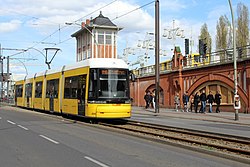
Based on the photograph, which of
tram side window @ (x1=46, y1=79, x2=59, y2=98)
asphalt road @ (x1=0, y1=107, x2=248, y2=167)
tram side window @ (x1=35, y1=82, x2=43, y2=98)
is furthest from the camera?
tram side window @ (x1=35, y1=82, x2=43, y2=98)

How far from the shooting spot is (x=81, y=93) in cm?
2078

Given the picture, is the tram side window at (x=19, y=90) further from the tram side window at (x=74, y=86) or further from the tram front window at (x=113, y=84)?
the tram front window at (x=113, y=84)

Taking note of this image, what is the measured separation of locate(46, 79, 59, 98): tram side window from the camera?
2625 cm

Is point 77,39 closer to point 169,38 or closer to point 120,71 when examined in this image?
point 169,38

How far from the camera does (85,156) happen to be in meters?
10.1

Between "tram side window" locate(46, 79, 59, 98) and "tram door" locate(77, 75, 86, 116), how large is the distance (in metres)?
5.15

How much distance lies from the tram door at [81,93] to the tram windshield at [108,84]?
833mm

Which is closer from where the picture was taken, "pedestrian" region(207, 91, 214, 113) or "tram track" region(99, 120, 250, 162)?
"tram track" region(99, 120, 250, 162)

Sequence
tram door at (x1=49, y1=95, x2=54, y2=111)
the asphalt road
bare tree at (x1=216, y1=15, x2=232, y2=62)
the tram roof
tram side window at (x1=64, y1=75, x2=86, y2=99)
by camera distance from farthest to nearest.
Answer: bare tree at (x1=216, y1=15, x2=232, y2=62) < tram door at (x1=49, y1=95, x2=54, y2=111) < tram side window at (x1=64, y1=75, x2=86, y2=99) < the tram roof < the asphalt road

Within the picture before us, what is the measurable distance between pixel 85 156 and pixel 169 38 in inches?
2160

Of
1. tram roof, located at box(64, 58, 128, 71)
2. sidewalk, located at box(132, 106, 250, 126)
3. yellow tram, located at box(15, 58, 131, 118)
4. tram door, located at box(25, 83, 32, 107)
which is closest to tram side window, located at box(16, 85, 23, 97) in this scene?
tram door, located at box(25, 83, 32, 107)

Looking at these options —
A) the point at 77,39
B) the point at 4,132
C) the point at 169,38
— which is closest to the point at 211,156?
the point at 4,132

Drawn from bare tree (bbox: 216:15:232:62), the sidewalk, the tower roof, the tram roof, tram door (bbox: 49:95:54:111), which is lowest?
the sidewalk

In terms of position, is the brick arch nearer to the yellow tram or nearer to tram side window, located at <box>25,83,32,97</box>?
the yellow tram
